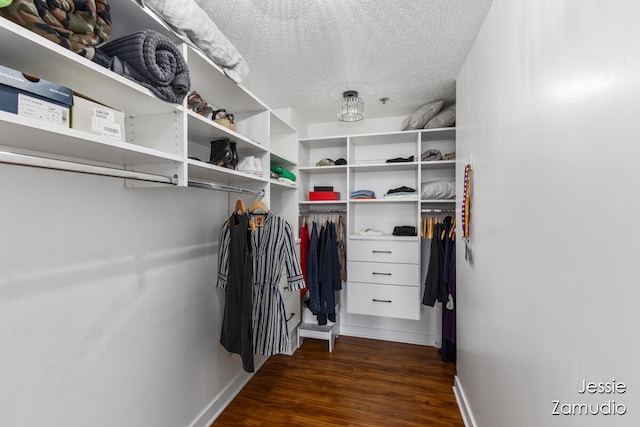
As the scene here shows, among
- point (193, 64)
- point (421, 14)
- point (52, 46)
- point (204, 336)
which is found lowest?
point (204, 336)

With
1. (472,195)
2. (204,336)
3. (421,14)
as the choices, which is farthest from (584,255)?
(204,336)

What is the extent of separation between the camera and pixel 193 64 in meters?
1.40

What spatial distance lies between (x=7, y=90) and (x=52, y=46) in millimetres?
163

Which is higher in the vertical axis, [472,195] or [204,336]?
[472,195]

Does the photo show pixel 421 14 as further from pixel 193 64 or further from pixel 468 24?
pixel 193 64

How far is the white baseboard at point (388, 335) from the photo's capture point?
2.95 metres

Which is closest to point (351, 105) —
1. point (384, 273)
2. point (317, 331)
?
point (384, 273)

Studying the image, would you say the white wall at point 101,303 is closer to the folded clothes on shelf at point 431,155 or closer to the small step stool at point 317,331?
the small step stool at point 317,331

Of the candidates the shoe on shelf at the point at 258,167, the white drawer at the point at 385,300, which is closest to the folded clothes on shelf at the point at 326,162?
the shoe on shelf at the point at 258,167

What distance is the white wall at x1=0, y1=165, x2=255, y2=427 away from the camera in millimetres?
944

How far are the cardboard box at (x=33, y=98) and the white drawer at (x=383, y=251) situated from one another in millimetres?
2381

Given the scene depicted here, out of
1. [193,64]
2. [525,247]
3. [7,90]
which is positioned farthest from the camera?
[193,64]

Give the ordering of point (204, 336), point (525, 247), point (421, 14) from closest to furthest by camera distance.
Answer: point (525, 247) → point (421, 14) → point (204, 336)

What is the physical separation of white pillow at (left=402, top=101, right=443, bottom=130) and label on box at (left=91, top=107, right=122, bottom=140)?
7.98 feet
